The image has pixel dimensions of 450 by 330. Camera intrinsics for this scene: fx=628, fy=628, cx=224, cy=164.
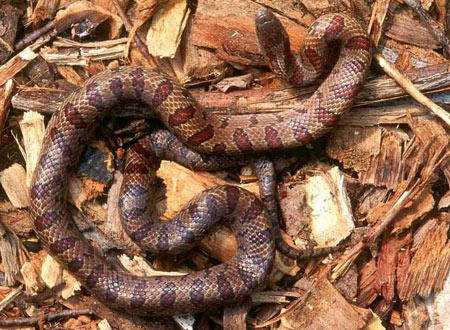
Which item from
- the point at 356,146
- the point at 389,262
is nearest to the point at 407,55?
the point at 356,146

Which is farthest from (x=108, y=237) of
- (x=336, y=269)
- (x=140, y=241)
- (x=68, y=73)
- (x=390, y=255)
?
(x=390, y=255)

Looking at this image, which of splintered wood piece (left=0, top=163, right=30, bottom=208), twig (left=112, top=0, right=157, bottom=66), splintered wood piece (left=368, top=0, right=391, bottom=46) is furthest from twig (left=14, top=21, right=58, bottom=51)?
splintered wood piece (left=368, top=0, right=391, bottom=46)

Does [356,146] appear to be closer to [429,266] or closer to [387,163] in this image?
[387,163]

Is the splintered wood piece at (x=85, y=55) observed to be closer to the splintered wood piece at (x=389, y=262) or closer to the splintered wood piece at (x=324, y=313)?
the splintered wood piece at (x=324, y=313)

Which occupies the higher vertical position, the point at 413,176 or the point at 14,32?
the point at 14,32

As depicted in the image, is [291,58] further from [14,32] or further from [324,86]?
[14,32]

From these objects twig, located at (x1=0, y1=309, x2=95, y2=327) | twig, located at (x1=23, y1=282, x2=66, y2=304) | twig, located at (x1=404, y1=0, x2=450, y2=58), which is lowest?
twig, located at (x1=0, y1=309, x2=95, y2=327)

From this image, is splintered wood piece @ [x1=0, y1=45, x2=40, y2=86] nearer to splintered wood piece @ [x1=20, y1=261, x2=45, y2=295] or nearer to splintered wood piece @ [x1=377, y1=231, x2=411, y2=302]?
splintered wood piece @ [x1=20, y1=261, x2=45, y2=295]
